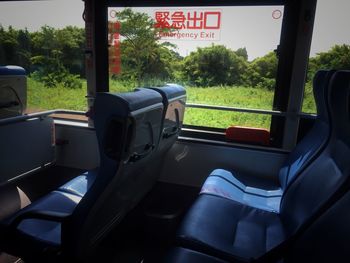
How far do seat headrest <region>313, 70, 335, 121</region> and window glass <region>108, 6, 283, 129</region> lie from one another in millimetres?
548

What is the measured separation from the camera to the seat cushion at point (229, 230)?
1252 millimetres

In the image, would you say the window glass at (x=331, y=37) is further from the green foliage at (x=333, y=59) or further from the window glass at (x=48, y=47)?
the window glass at (x=48, y=47)

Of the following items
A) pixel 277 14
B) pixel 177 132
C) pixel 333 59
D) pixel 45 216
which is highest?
pixel 277 14

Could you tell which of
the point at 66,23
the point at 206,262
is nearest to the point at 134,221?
the point at 206,262

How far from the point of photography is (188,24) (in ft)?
7.26

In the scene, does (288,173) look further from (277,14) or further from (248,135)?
(277,14)

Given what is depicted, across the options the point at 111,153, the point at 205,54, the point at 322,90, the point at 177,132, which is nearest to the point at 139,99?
the point at 111,153

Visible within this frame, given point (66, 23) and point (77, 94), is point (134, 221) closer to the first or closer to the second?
point (77, 94)

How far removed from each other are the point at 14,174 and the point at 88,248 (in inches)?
33.5

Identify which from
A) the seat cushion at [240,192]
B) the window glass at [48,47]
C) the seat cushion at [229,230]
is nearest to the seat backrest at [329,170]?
the seat cushion at [229,230]

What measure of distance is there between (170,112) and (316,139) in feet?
2.83

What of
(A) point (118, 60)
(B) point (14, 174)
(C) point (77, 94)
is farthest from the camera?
(C) point (77, 94)

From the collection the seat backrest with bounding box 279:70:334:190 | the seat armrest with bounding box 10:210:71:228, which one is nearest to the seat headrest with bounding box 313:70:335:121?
the seat backrest with bounding box 279:70:334:190

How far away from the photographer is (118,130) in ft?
3.68
